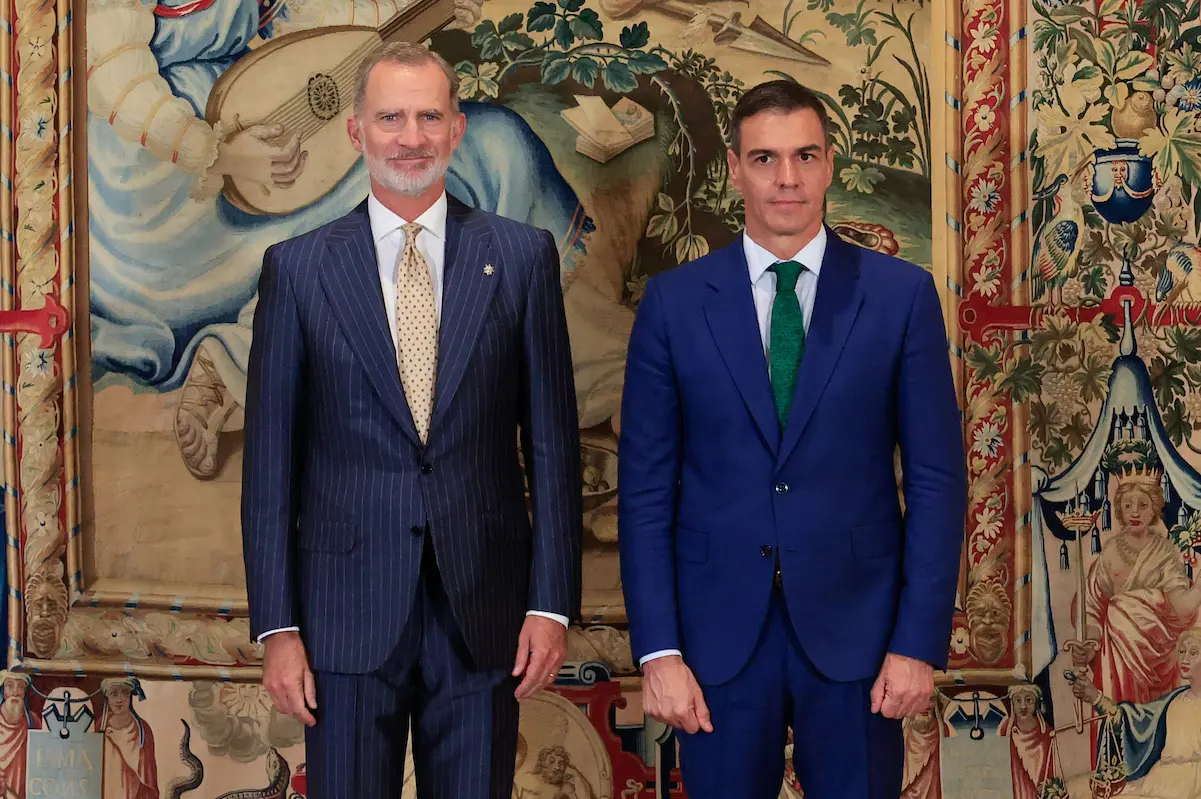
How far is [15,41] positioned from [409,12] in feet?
3.26

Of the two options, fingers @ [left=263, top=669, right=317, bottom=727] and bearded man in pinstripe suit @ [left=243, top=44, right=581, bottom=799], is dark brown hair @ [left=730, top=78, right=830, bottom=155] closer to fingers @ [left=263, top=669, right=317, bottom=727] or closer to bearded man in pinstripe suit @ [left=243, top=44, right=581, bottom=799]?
bearded man in pinstripe suit @ [left=243, top=44, right=581, bottom=799]

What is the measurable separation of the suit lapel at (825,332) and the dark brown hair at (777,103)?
0.23 metres

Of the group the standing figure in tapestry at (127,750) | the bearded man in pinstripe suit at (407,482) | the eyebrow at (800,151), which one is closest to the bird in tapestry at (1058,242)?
the eyebrow at (800,151)

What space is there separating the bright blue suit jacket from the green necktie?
3 cm

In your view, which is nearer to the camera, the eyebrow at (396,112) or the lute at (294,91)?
the eyebrow at (396,112)

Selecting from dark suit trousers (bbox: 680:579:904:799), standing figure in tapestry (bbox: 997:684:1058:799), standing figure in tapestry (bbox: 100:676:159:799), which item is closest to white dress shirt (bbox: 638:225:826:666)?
dark suit trousers (bbox: 680:579:904:799)

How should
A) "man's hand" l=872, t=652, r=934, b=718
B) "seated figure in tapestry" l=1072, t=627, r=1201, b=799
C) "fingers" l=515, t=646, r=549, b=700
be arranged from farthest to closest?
"seated figure in tapestry" l=1072, t=627, r=1201, b=799 → "fingers" l=515, t=646, r=549, b=700 → "man's hand" l=872, t=652, r=934, b=718

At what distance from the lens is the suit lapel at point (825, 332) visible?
2100mm

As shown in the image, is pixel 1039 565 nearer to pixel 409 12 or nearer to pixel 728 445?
pixel 728 445

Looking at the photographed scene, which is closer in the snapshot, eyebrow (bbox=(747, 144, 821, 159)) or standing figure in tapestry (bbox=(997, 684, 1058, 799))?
eyebrow (bbox=(747, 144, 821, 159))

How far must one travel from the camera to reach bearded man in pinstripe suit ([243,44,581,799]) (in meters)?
2.13

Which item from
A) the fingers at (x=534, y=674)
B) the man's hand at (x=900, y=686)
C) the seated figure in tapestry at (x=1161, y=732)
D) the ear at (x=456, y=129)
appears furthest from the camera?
the seated figure in tapestry at (x=1161, y=732)

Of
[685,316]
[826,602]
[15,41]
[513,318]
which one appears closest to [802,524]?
[826,602]

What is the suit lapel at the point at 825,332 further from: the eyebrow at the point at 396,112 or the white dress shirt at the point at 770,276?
the eyebrow at the point at 396,112
